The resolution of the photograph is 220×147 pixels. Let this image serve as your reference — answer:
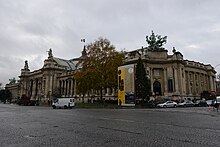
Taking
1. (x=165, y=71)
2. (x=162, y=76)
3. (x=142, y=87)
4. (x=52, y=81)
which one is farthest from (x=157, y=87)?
(x=52, y=81)

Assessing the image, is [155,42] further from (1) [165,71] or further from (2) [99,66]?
(2) [99,66]

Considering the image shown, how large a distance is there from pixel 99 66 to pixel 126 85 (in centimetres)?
782

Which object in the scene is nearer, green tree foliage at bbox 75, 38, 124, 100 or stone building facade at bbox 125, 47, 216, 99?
green tree foliage at bbox 75, 38, 124, 100

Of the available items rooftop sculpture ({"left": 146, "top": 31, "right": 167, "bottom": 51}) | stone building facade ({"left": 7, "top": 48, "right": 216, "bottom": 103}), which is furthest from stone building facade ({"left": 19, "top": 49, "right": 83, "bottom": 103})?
rooftop sculpture ({"left": 146, "top": 31, "right": 167, "bottom": 51})

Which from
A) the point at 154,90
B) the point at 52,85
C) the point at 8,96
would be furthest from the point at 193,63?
the point at 8,96

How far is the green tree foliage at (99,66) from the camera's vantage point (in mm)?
48469

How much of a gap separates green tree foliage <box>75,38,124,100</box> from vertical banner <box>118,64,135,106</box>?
361 cm

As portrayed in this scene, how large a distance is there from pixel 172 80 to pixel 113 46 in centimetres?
2573

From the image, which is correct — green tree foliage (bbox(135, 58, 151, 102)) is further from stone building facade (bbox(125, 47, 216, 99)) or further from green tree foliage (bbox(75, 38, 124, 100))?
stone building facade (bbox(125, 47, 216, 99))

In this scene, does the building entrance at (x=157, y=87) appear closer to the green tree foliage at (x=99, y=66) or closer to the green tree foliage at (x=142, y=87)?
the green tree foliage at (x=142, y=87)

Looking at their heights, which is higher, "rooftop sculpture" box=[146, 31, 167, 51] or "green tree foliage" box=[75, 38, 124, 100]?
"rooftop sculpture" box=[146, 31, 167, 51]

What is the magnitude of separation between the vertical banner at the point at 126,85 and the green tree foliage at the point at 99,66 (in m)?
3.61

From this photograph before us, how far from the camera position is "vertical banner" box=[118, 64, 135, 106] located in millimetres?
45003

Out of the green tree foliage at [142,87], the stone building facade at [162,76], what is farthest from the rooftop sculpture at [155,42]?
the green tree foliage at [142,87]
